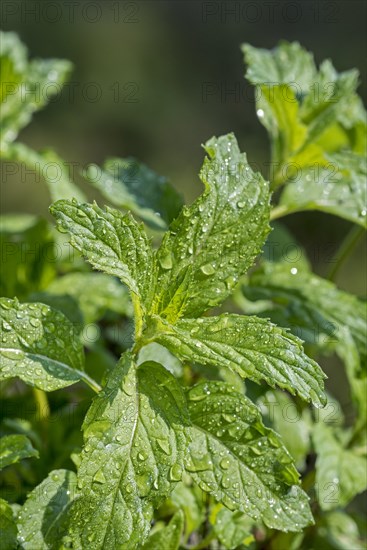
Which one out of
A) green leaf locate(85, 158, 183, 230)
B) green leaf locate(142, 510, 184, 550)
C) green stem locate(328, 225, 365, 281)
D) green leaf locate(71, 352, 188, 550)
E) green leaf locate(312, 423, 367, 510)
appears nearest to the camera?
green leaf locate(71, 352, 188, 550)

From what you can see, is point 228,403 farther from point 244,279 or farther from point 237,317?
point 244,279

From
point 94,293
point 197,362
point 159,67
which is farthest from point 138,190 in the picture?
point 159,67

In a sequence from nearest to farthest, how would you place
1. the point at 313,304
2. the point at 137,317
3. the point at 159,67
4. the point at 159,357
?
the point at 137,317
the point at 159,357
the point at 313,304
the point at 159,67

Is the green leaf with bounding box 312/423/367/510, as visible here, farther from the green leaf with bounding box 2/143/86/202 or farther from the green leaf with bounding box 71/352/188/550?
the green leaf with bounding box 2/143/86/202

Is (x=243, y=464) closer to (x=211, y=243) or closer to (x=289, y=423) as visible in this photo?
(x=211, y=243)

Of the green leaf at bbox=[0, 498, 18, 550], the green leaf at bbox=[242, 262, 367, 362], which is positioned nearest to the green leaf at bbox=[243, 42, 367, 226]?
the green leaf at bbox=[242, 262, 367, 362]

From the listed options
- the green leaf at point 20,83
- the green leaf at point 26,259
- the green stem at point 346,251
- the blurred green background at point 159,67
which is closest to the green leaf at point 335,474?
the green stem at point 346,251

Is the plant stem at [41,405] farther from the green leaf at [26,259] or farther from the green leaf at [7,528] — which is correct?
the green leaf at [7,528]
